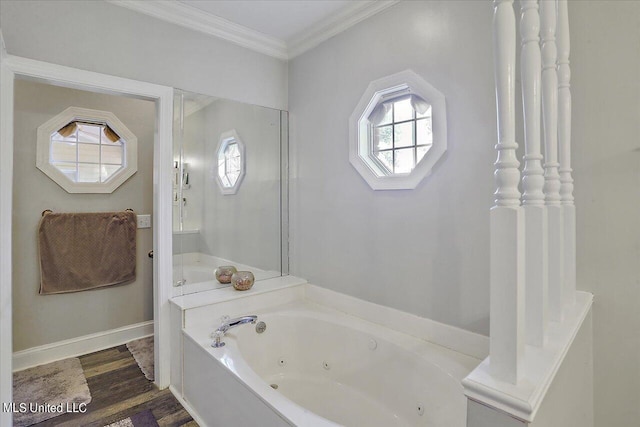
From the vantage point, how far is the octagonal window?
8.49 feet

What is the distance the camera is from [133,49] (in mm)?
2068

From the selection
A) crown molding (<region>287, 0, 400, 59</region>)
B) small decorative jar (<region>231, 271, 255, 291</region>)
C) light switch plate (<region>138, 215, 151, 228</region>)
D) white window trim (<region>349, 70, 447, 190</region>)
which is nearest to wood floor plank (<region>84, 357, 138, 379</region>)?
small decorative jar (<region>231, 271, 255, 291</region>)

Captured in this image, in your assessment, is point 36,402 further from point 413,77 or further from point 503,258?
point 413,77

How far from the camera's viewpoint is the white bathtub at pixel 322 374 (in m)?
1.46

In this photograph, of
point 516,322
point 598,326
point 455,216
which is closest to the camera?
point 516,322

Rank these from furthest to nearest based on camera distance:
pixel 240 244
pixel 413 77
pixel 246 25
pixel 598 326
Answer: pixel 240 244, pixel 246 25, pixel 413 77, pixel 598 326

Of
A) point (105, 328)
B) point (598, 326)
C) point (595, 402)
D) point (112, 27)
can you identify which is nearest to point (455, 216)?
point (598, 326)

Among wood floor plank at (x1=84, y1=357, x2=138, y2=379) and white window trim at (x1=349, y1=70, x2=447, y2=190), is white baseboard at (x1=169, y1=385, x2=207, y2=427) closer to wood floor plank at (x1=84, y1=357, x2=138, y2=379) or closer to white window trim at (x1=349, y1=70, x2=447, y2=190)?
wood floor plank at (x1=84, y1=357, x2=138, y2=379)

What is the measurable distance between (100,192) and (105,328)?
1.20 m

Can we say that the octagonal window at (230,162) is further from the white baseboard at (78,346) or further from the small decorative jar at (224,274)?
the white baseboard at (78,346)

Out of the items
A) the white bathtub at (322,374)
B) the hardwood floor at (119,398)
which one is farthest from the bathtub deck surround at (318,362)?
the hardwood floor at (119,398)

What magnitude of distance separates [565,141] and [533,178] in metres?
0.58

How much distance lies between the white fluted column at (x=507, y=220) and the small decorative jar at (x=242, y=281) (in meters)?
1.87

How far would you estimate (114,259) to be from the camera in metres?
2.83
